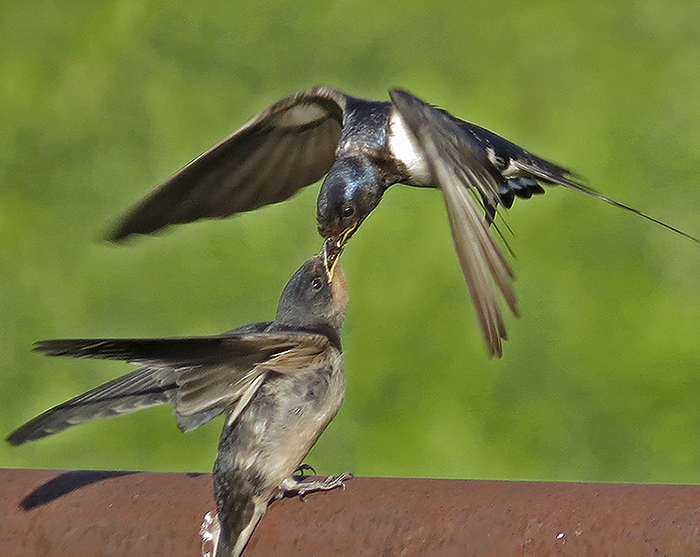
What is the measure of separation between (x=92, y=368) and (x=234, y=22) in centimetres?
180

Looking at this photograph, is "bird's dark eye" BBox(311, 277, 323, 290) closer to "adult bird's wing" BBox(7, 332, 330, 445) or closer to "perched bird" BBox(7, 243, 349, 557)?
"perched bird" BBox(7, 243, 349, 557)

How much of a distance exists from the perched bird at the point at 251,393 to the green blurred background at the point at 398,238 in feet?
4.79

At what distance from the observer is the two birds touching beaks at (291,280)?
2258 millimetres

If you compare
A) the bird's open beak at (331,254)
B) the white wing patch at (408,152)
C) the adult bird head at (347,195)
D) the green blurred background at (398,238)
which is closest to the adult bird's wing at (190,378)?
the bird's open beak at (331,254)

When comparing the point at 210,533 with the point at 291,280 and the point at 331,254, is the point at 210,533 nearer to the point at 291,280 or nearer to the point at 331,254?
the point at 291,280

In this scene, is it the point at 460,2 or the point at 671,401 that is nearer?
the point at 671,401

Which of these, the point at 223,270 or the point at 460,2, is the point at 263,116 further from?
the point at 460,2

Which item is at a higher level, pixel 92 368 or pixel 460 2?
pixel 460 2

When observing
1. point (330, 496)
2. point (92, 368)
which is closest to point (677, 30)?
point (92, 368)

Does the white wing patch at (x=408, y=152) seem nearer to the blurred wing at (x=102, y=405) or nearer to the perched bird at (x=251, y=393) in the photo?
the perched bird at (x=251, y=393)

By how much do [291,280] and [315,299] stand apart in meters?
0.12

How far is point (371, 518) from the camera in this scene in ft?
6.74

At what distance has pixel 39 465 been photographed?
4.53 meters

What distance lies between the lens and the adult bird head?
9.95ft
